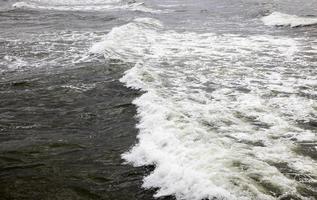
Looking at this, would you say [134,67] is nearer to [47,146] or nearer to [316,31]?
[47,146]

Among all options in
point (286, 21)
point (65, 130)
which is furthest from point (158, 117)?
point (286, 21)

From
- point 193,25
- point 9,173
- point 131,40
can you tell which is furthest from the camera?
point 193,25

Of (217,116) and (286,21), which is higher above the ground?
(286,21)

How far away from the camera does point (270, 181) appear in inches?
207

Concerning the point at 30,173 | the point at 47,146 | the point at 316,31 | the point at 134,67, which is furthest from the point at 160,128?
the point at 316,31

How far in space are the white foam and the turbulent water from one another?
0.08 ft

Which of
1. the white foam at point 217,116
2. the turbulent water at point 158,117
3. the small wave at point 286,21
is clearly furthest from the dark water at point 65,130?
the small wave at point 286,21

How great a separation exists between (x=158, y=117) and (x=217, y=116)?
1.14 meters

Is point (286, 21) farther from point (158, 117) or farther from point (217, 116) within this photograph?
point (158, 117)

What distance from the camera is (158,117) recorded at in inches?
306

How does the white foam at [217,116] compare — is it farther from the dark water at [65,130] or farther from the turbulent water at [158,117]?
the dark water at [65,130]

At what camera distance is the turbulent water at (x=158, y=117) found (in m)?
5.39

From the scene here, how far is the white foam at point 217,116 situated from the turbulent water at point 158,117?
2cm

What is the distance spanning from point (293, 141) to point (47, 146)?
399cm
